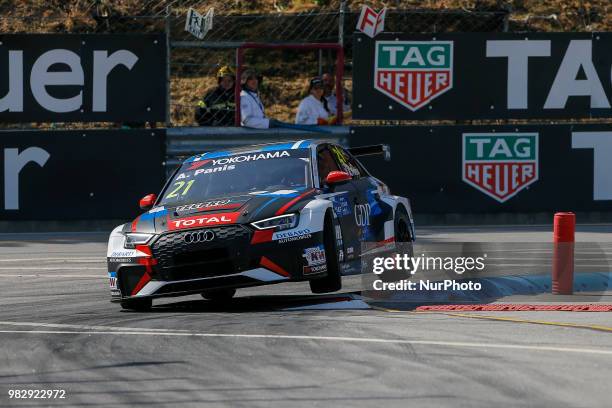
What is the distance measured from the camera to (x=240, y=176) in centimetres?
1184

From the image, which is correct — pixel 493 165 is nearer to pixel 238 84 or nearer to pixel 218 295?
pixel 238 84

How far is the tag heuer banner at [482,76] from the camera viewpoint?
19.0 metres

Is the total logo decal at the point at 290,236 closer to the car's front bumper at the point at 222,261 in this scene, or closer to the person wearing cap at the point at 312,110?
the car's front bumper at the point at 222,261

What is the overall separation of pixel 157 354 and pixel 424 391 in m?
2.01

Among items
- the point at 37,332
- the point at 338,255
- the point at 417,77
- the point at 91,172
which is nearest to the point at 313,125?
the point at 417,77

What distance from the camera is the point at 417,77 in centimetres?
1897

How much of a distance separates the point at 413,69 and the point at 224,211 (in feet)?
29.1

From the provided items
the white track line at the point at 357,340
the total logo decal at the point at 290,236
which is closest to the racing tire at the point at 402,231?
the total logo decal at the point at 290,236

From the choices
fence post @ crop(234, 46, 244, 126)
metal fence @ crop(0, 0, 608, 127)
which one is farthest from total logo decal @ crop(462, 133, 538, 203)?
metal fence @ crop(0, 0, 608, 127)

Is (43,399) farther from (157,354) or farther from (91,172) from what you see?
(91,172)

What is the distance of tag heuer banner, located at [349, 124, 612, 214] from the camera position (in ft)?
61.7

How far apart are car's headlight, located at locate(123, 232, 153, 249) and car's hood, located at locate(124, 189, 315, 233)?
5 cm

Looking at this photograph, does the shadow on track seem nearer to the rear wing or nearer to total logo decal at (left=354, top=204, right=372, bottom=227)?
total logo decal at (left=354, top=204, right=372, bottom=227)

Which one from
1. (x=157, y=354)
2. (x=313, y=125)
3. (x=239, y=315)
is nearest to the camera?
(x=157, y=354)
